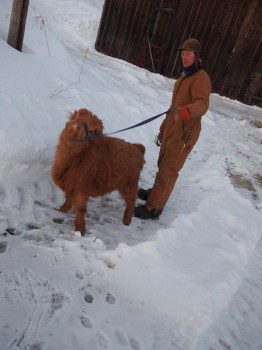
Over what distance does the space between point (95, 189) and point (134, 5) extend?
1365cm

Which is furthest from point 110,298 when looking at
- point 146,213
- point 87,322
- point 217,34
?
point 217,34

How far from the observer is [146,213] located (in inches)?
170

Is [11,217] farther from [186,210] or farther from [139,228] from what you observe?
[186,210]

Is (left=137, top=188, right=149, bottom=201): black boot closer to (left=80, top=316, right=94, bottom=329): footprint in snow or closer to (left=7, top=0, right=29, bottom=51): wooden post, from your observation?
(left=80, top=316, right=94, bottom=329): footprint in snow

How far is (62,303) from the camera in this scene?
8.24ft

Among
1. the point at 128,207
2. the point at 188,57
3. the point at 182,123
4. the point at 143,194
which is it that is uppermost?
the point at 188,57

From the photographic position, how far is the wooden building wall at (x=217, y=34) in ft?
41.7

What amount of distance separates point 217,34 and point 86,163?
11.9 metres

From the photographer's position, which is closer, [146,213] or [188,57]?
[188,57]

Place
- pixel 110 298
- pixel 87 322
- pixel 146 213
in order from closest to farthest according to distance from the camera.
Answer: pixel 87 322
pixel 110 298
pixel 146 213

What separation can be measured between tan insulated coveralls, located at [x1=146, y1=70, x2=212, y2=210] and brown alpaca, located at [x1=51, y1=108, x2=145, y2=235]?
0.53 meters

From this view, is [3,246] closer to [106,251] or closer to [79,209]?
[79,209]

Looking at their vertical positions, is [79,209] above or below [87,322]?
above

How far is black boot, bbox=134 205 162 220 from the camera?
430 centimetres
